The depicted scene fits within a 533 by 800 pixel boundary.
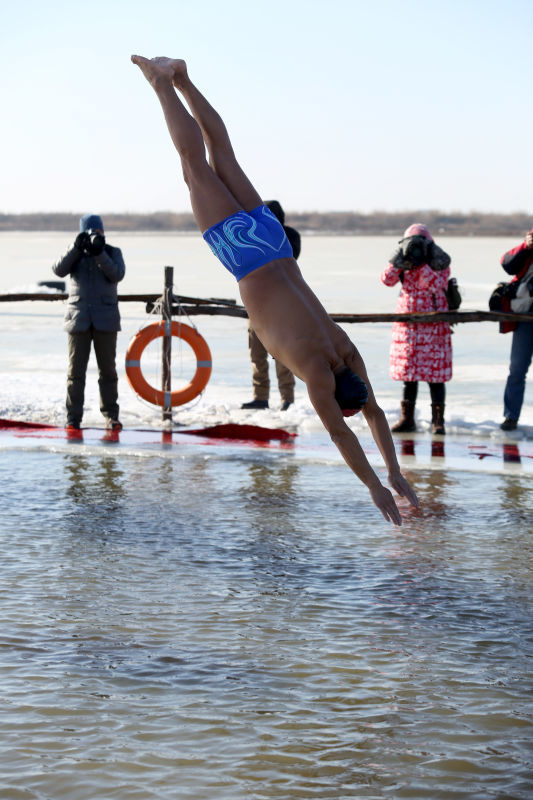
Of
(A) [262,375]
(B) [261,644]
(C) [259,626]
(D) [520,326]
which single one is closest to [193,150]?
(C) [259,626]

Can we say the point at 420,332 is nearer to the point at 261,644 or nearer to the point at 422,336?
the point at 422,336

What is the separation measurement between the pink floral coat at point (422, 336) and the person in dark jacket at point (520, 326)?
0.62m

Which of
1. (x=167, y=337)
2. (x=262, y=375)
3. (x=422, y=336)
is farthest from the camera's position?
(x=262, y=375)

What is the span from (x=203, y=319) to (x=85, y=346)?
13.0m

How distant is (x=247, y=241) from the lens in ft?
18.5

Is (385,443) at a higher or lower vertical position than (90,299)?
lower

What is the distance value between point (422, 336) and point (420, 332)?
4cm

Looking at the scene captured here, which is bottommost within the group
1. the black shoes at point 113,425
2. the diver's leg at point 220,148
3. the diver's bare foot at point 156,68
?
the black shoes at point 113,425

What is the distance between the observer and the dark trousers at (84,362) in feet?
32.7

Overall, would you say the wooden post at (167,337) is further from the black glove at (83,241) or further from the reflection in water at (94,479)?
the reflection in water at (94,479)

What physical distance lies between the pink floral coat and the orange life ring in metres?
1.94

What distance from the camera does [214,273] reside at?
41.1m

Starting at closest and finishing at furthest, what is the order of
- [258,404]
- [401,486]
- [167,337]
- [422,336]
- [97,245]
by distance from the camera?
[401,486], [97,245], [422,336], [167,337], [258,404]

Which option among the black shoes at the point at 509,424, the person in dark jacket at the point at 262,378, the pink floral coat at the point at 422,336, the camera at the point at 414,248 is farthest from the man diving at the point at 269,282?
the black shoes at the point at 509,424
